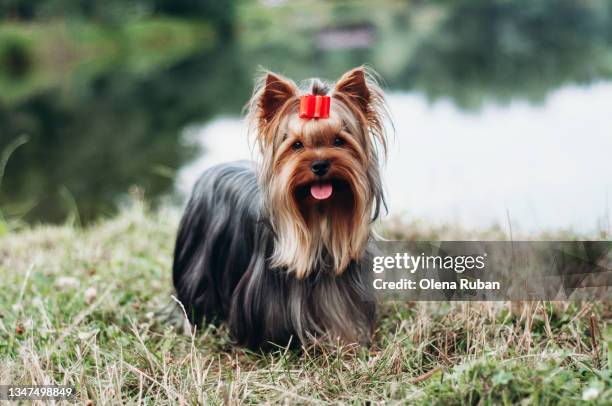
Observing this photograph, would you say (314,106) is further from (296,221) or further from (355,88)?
(296,221)

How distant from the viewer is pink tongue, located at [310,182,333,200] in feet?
8.95

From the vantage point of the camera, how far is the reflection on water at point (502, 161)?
599cm

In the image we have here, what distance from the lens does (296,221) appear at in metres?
2.85

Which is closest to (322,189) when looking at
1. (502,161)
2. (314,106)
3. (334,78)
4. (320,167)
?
(320,167)

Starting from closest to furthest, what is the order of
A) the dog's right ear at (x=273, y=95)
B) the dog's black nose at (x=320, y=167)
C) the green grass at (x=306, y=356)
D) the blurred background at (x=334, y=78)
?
the green grass at (x=306, y=356), the dog's black nose at (x=320, y=167), the dog's right ear at (x=273, y=95), the blurred background at (x=334, y=78)

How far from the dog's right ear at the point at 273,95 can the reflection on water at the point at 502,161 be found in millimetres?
1736

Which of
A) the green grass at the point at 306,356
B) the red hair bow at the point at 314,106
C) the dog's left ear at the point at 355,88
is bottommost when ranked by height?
the green grass at the point at 306,356

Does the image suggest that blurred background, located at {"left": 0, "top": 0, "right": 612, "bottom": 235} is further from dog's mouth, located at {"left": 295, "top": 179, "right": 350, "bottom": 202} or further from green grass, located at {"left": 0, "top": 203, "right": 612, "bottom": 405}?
green grass, located at {"left": 0, "top": 203, "right": 612, "bottom": 405}

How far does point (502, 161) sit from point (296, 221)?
20.9 ft

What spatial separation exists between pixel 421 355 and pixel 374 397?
0.41m

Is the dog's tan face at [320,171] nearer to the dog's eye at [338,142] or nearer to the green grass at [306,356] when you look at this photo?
the dog's eye at [338,142]

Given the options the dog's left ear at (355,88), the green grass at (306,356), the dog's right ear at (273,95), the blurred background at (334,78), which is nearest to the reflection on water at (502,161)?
the blurred background at (334,78)

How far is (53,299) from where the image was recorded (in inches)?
146

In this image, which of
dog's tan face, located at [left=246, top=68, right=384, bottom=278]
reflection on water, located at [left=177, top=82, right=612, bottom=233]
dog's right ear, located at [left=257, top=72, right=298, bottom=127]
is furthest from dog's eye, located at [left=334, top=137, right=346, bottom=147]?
reflection on water, located at [left=177, top=82, right=612, bottom=233]
